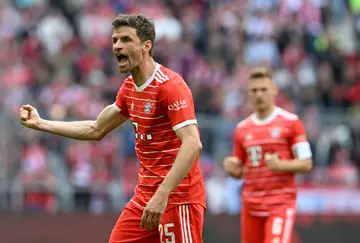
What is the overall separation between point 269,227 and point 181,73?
8216 mm

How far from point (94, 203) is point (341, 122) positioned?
4.67m

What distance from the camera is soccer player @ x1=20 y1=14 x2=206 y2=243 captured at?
24.6ft

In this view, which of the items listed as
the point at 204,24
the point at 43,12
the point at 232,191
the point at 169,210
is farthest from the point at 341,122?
the point at 169,210

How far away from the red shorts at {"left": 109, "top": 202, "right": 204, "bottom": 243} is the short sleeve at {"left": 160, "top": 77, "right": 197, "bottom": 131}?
764mm

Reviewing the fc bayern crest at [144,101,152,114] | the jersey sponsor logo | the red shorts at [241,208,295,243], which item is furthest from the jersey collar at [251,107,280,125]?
the jersey sponsor logo

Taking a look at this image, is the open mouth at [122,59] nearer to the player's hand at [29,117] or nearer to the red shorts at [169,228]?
the player's hand at [29,117]

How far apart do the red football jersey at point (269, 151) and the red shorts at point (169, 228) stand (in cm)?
240

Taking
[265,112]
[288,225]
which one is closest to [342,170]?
[265,112]

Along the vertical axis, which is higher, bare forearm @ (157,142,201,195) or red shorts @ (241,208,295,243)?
bare forearm @ (157,142,201,195)

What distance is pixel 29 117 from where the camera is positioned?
8016 millimetres

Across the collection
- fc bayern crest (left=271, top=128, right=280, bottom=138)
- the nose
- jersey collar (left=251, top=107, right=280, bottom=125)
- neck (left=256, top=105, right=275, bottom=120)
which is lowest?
fc bayern crest (left=271, top=128, right=280, bottom=138)

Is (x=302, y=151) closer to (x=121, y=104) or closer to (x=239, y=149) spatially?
(x=239, y=149)

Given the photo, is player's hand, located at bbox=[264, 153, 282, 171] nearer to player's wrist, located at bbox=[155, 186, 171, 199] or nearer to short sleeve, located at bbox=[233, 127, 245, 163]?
short sleeve, located at bbox=[233, 127, 245, 163]

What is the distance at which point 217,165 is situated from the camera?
15.2 meters
